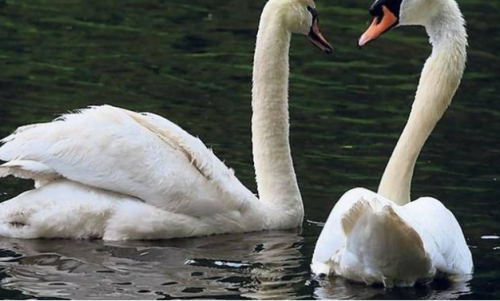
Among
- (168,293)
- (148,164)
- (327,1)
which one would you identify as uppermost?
(327,1)

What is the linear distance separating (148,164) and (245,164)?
7.35 ft

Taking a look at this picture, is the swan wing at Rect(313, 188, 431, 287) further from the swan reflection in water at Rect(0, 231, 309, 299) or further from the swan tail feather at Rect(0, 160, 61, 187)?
the swan tail feather at Rect(0, 160, 61, 187)

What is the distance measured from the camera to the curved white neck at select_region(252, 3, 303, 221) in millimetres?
12211

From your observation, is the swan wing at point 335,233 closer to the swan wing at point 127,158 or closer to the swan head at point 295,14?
the swan wing at point 127,158

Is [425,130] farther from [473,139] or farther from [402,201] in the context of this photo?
[473,139]

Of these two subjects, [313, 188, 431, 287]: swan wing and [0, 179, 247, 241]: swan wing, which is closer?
[313, 188, 431, 287]: swan wing

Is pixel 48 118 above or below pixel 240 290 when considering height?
above

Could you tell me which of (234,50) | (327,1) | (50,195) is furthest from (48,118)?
(327,1)

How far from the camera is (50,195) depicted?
1123 centimetres

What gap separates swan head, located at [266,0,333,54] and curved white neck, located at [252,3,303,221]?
0.09 feet

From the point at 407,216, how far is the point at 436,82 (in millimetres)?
1685

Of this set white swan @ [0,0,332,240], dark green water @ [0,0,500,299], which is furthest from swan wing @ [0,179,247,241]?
dark green water @ [0,0,500,299]

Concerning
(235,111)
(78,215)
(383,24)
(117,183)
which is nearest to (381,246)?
(383,24)

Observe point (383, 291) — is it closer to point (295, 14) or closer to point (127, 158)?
point (127, 158)
